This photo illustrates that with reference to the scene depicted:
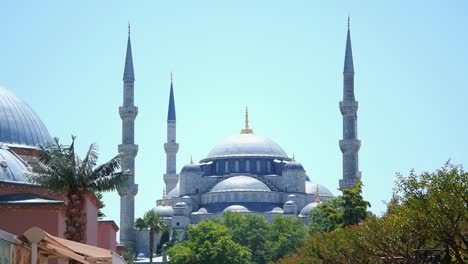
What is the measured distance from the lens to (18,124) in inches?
1711

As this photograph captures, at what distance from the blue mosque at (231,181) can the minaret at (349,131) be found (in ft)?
0.37

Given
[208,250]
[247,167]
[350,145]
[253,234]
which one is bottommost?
[208,250]

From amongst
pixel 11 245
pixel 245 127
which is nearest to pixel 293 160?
pixel 245 127

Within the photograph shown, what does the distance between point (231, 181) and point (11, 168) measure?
78663 mm

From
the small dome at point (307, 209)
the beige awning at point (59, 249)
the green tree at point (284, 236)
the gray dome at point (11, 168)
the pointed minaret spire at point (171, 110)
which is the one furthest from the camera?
the pointed minaret spire at point (171, 110)

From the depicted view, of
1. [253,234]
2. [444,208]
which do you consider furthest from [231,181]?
[444,208]

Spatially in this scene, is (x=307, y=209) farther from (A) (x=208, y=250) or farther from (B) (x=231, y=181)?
(A) (x=208, y=250)

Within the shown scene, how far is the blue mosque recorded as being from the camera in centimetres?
9862

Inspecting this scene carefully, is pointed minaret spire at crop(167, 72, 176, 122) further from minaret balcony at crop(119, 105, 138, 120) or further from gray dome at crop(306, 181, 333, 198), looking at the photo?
minaret balcony at crop(119, 105, 138, 120)

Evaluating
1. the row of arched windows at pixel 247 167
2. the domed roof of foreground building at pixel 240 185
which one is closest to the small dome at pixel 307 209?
the domed roof of foreground building at pixel 240 185

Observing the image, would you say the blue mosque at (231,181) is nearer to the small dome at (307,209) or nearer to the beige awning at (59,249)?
the small dome at (307,209)

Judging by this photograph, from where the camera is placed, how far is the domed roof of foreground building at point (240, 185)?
374 ft

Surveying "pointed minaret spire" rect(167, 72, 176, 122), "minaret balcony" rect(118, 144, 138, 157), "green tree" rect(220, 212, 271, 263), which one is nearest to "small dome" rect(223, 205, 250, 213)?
"green tree" rect(220, 212, 271, 263)

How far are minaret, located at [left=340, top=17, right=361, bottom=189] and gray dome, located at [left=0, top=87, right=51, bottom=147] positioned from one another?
52.8 metres
